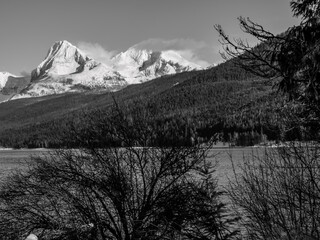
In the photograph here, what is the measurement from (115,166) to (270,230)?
19.3 ft

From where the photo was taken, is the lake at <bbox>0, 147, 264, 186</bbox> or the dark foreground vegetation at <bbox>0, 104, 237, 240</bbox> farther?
the lake at <bbox>0, 147, 264, 186</bbox>

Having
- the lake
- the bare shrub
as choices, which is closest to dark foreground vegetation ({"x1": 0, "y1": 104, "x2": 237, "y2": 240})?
the lake

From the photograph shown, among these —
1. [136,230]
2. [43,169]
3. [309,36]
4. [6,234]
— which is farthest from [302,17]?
[6,234]

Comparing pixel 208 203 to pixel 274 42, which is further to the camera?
pixel 208 203

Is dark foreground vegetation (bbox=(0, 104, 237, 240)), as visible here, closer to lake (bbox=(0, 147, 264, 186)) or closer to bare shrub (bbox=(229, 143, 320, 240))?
lake (bbox=(0, 147, 264, 186))

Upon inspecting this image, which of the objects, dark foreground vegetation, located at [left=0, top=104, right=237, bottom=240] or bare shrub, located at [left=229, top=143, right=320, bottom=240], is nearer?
bare shrub, located at [left=229, top=143, right=320, bottom=240]

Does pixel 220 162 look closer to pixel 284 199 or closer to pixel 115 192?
pixel 115 192

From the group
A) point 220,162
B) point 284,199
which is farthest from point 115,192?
point 220,162

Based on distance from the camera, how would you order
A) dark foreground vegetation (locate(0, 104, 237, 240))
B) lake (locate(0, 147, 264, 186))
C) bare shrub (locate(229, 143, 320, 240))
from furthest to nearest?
lake (locate(0, 147, 264, 186)), dark foreground vegetation (locate(0, 104, 237, 240)), bare shrub (locate(229, 143, 320, 240))

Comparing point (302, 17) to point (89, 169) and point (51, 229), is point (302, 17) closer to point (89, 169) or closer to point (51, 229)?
point (89, 169)

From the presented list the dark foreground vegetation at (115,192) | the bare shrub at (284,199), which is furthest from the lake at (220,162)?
the dark foreground vegetation at (115,192)

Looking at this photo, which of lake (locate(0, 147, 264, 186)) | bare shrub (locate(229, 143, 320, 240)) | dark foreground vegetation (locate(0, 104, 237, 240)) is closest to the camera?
bare shrub (locate(229, 143, 320, 240))

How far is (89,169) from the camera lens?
1139 cm

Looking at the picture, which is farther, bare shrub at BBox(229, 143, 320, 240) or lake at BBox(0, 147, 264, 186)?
lake at BBox(0, 147, 264, 186)
